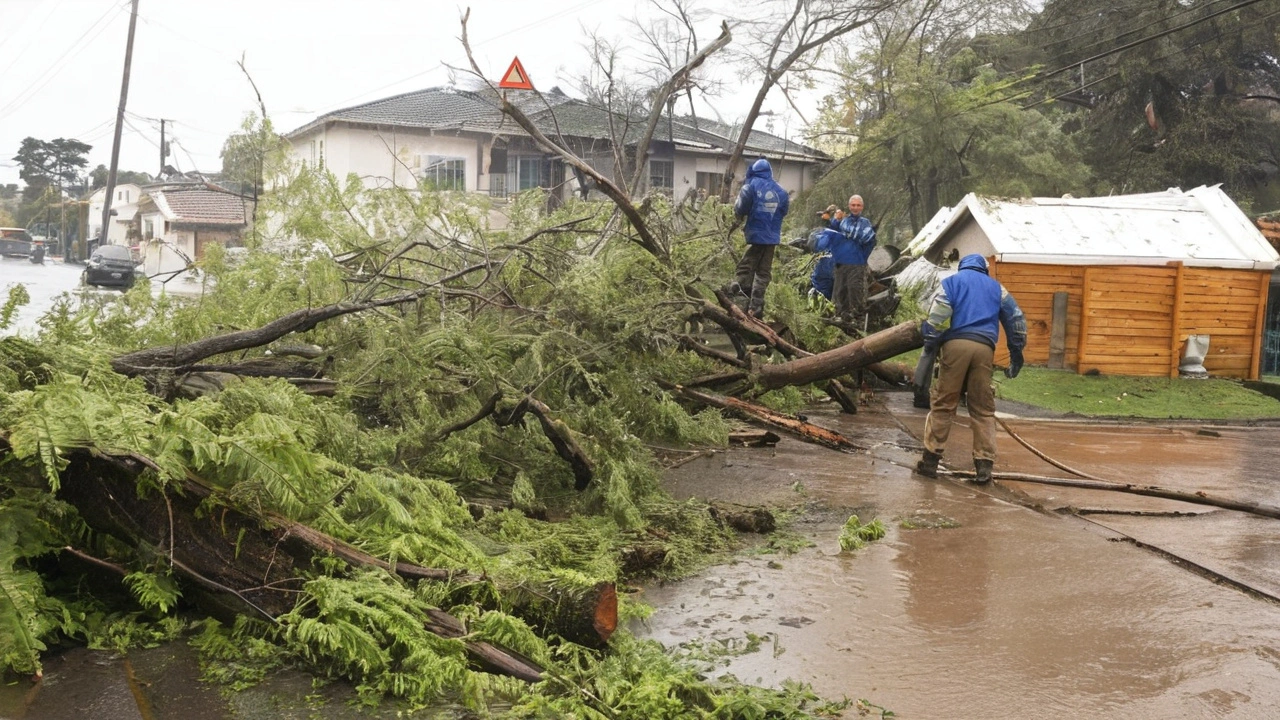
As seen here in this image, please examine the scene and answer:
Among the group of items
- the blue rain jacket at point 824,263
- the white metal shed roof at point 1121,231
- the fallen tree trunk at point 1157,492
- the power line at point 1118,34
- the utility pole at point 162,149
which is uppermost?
the power line at point 1118,34

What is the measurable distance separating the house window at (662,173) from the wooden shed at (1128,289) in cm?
1790

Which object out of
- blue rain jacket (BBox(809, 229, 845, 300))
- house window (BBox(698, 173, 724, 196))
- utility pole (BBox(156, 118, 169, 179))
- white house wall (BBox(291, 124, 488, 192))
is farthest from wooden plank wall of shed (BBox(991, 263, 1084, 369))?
utility pole (BBox(156, 118, 169, 179))

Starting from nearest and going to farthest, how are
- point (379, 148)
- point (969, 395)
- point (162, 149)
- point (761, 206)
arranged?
point (969, 395) → point (761, 206) → point (379, 148) → point (162, 149)

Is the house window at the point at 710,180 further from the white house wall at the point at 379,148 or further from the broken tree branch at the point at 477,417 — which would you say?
the broken tree branch at the point at 477,417

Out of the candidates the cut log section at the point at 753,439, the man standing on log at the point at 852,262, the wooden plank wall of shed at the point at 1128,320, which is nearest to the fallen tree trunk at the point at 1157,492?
the cut log section at the point at 753,439

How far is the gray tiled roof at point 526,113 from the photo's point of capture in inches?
1217

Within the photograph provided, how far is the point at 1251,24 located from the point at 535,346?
84.0 feet

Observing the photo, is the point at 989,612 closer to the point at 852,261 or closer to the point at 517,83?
the point at 517,83

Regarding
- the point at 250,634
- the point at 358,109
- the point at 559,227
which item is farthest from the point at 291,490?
the point at 358,109

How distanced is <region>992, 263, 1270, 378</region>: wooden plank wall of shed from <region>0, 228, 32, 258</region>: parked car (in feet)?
172

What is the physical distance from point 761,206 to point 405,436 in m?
5.36

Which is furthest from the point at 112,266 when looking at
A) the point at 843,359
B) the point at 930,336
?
the point at 930,336

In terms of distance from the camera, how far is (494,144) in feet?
104

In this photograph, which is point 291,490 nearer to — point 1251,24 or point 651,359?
point 651,359
